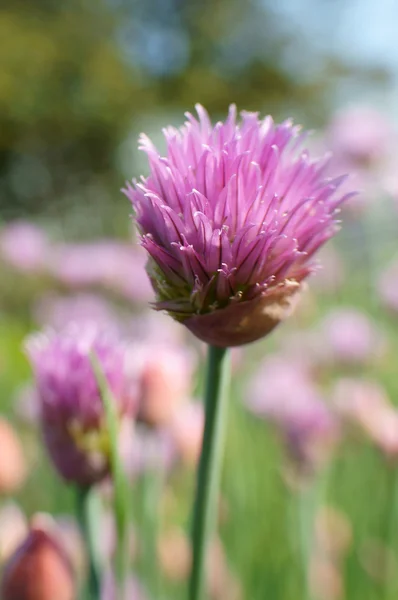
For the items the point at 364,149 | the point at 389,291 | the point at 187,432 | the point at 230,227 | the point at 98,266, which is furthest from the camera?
the point at 98,266

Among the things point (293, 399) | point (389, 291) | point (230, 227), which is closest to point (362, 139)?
point (389, 291)

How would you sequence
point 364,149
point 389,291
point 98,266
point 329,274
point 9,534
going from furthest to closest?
point 98,266
point 329,274
point 364,149
point 389,291
point 9,534

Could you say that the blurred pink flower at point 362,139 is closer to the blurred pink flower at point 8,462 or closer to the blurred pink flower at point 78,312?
the blurred pink flower at point 78,312

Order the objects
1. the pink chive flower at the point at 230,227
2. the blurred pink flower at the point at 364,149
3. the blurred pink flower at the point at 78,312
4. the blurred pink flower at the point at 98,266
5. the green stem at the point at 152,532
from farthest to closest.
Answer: the blurred pink flower at the point at 98,266, the blurred pink flower at the point at 78,312, the blurred pink flower at the point at 364,149, the green stem at the point at 152,532, the pink chive flower at the point at 230,227

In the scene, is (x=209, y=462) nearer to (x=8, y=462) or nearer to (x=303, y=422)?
(x=8, y=462)

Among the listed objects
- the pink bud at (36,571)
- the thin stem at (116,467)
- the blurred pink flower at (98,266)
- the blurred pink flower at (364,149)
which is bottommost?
the pink bud at (36,571)

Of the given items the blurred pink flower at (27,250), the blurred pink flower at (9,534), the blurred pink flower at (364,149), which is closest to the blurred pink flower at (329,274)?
the blurred pink flower at (364,149)

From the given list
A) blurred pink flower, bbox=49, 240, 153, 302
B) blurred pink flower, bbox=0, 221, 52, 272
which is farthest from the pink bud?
blurred pink flower, bbox=0, 221, 52, 272
